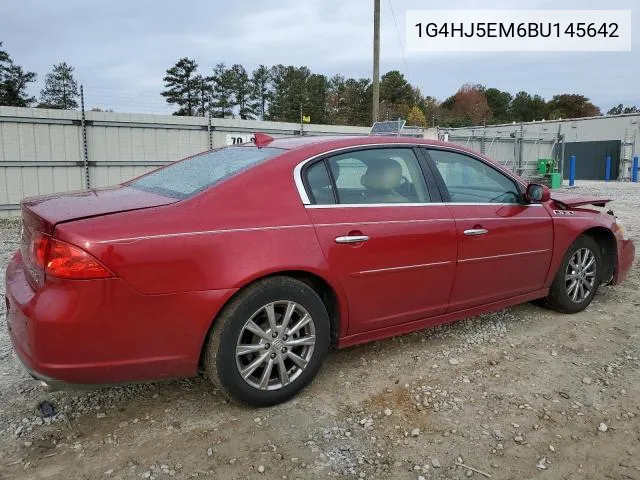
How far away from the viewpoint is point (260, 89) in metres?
48.8

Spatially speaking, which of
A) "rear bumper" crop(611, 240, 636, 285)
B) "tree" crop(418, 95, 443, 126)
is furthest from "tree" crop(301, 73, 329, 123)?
"rear bumper" crop(611, 240, 636, 285)

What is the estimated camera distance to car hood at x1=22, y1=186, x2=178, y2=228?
2.46 m

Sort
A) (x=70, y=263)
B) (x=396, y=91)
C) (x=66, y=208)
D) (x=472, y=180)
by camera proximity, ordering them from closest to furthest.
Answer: (x=70, y=263), (x=66, y=208), (x=472, y=180), (x=396, y=91)

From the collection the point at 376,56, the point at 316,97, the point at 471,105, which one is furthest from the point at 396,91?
the point at 376,56

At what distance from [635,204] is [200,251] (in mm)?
14428

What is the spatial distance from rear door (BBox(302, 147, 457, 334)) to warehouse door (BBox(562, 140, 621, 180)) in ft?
95.2

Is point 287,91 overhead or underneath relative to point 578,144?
overhead

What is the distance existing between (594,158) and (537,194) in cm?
3102

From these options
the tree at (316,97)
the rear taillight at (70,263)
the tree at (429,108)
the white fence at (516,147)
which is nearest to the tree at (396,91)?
the tree at (429,108)

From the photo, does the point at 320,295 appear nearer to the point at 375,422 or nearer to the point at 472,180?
the point at 375,422

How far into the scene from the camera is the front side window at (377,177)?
311 cm

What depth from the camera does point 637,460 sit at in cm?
244

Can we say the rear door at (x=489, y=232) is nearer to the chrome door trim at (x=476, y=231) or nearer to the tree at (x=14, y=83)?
the chrome door trim at (x=476, y=231)

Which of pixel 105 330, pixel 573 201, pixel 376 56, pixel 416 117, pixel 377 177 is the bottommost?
pixel 105 330
